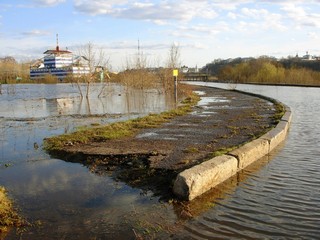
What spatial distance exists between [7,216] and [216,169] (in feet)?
11.0

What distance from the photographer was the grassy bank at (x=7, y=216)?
15.0 ft

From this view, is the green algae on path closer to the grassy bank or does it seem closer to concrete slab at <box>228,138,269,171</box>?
concrete slab at <box>228,138,269,171</box>

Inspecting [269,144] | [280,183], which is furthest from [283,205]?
[269,144]

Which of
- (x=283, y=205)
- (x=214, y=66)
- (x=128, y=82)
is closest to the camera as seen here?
(x=283, y=205)

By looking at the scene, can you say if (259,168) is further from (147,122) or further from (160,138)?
(147,122)

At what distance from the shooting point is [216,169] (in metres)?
6.13

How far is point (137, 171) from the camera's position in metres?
6.71

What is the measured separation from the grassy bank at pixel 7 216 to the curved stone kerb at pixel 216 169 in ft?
7.58

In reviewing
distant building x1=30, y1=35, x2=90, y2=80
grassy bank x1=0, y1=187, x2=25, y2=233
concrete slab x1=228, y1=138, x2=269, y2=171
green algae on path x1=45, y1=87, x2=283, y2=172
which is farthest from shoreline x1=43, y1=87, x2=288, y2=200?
distant building x1=30, y1=35, x2=90, y2=80

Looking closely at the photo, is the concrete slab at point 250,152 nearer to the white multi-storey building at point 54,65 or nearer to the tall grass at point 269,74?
the tall grass at point 269,74

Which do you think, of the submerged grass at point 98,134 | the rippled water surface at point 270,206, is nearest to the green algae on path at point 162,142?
the submerged grass at point 98,134

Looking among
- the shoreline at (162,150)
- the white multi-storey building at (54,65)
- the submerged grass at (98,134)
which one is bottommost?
the shoreline at (162,150)

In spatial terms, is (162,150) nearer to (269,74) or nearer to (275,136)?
(275,136)

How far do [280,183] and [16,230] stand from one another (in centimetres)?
440
